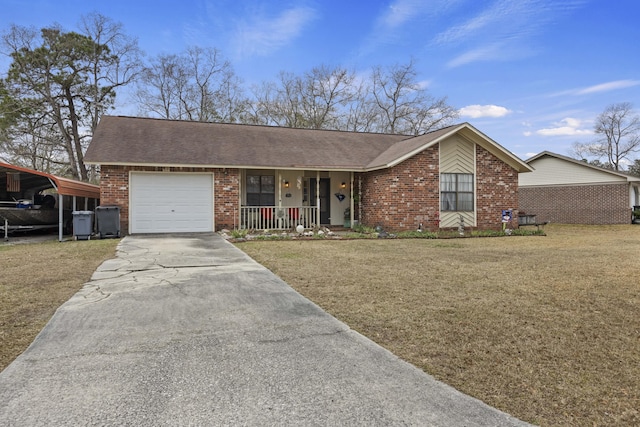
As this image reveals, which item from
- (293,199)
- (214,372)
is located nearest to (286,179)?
(293,199)

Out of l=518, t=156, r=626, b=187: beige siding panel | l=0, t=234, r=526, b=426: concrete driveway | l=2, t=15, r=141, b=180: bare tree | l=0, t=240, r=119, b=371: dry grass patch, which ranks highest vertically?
l=2, t=15, r=141, b=180: bare tree

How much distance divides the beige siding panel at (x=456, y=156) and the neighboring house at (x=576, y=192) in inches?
345

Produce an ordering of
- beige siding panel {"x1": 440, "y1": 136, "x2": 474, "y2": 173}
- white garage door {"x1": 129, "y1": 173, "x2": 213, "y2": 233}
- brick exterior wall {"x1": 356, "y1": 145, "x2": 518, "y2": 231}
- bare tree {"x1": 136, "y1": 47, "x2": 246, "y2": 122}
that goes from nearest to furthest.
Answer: white garage door {"x1": 129, "y1": 173, "x2": 213, "y2": 233}
brick exterior wall {"x1": 356, "y1": 145, "x2": 518, "y2": 231}
beige siding panel {"x1": 440, "y1": 136, "x2": 474, "y2": 173}
bare tree {"x1": 136, "y1": 47, "x2": 246, "y2": 122}

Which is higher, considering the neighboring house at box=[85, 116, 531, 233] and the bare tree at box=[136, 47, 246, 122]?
the bare tree at box=[136, 47, 246, 122]

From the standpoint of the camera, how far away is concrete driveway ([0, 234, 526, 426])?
224 centimetres

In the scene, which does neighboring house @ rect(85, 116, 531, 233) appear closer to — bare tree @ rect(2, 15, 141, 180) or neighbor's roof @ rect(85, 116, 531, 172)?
neighbor's roof @ rect(85, 116, 531, 172)

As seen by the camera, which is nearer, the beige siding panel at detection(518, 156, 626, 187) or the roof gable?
the roof gable

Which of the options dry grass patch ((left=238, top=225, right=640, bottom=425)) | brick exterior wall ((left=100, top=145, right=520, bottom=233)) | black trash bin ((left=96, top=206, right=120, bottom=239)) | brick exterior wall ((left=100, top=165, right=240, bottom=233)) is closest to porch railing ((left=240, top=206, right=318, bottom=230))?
brick exterior wall ((left=100, top=165, right=240, bottom=233))

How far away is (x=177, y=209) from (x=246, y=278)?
8.16 metres

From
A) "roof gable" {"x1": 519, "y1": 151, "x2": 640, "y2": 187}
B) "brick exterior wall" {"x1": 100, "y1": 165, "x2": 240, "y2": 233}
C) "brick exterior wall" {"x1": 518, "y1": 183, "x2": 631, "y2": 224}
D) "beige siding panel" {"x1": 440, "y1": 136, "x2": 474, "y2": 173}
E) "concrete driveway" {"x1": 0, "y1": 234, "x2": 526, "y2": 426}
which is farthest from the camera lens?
"roof gable" {"x1": 519, "y1": 151, "x2": 640, "y2": 187}

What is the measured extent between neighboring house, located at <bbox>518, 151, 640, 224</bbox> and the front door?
489 inches

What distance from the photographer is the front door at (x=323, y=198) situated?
16.1 meters

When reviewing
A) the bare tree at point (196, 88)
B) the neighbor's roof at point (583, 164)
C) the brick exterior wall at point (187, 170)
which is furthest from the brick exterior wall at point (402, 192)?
the bare tree at point (196, 88)

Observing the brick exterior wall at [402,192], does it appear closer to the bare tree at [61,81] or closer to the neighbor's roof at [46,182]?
the neighbor's roof at [46,182]
